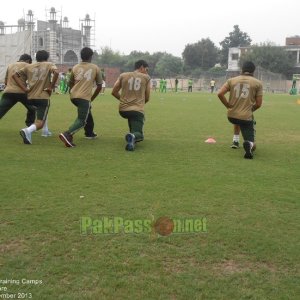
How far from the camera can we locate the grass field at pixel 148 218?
3188 millimetres

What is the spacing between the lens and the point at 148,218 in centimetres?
438

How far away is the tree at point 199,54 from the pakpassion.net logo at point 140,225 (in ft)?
308

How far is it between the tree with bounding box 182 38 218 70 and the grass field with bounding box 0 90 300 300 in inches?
3583

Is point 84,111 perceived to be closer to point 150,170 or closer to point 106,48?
point 150,170

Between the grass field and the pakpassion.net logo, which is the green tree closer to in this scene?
the grass field

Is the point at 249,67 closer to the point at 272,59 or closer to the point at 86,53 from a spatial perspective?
the point at 86,53

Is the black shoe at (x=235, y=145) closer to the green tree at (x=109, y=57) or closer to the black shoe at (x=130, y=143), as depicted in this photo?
the black shoe at (x=130, y=143)

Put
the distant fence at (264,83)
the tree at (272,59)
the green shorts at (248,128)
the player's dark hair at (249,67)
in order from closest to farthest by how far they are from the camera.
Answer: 1. the green shorts at (248,128)
2. the player's dark hair at (249,67)
3. the distant fence at (264,83)
4. the tree at (272,59)

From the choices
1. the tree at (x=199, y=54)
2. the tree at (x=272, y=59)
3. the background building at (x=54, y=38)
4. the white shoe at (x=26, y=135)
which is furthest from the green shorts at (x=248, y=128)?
the tree at (x=199, y=54)

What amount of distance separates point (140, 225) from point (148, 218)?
0.62 ft

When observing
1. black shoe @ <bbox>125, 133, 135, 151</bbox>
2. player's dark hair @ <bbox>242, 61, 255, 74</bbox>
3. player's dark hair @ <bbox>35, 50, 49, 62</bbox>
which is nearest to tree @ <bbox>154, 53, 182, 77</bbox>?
player's dark hair @ <bbox>35, 50, 49, 62</bbox>

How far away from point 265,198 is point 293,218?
71cm

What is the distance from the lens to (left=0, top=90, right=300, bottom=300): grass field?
3188 millimetres

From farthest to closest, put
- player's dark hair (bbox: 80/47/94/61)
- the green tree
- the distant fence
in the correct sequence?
the green tree, the distant fence, player's dark hair (bbox: 80/47/94/61)
